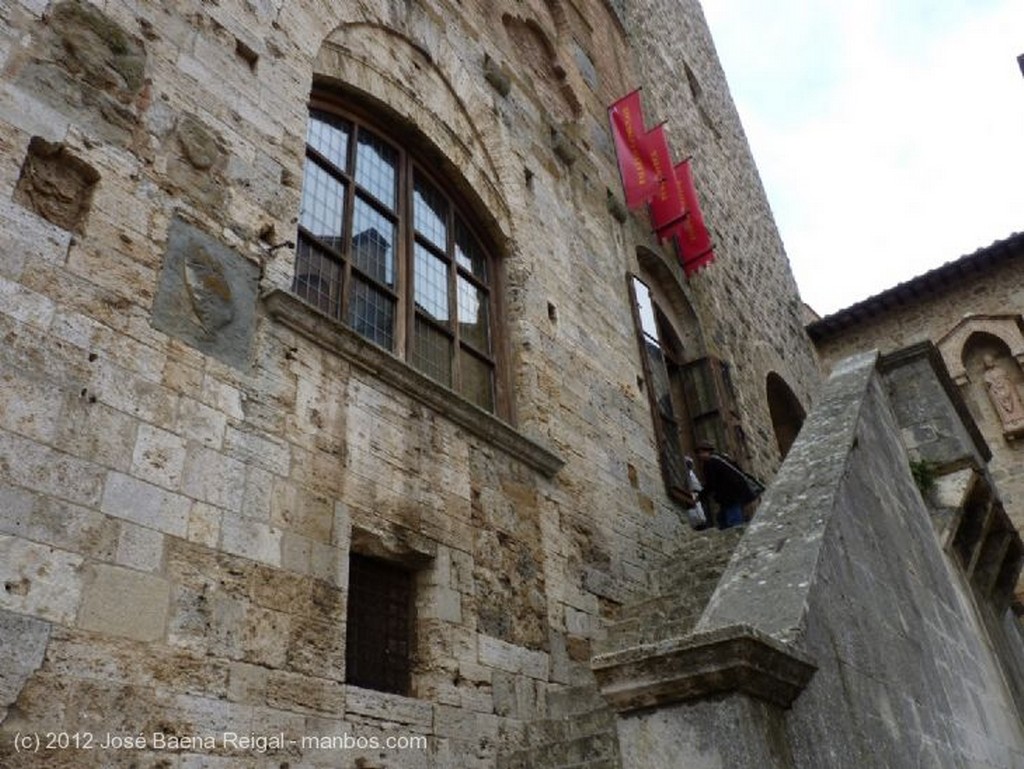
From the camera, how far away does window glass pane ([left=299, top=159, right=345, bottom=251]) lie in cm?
484

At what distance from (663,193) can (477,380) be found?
531cm

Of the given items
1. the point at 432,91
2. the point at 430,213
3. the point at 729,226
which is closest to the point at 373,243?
the point at 430,213

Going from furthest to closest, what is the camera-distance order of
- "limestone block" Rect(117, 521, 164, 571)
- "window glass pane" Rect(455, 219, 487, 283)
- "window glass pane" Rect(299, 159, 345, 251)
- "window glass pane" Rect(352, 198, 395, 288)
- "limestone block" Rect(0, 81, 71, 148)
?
"window glass pane" Rect(455, 219, 487, 283)
"window glass pane" Rect(352, 198, 395, 288)
"window glass pane" Rect(299, 159, 345, 251)
"limestone block" Rect(0, 81, 71, 148)
"limestone block" Rect(117, 521, 164, 571)

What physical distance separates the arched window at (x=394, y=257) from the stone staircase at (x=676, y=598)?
1.75 metres

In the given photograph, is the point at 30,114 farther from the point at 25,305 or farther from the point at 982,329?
the point at 982,329

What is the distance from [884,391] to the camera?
5.30 meters

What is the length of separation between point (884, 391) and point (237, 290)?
4.08 metres

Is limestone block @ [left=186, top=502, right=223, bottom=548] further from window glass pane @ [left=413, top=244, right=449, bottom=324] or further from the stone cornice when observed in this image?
window glass pane @ [left=413, top=244, right=449, bottom=324]

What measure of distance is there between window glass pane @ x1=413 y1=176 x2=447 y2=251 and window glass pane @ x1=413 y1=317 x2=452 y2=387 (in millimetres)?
801

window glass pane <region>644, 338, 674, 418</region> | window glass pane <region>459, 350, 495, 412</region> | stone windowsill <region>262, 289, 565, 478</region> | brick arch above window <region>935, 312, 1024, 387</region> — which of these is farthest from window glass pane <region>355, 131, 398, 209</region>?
brick arch above window <region>935, 312, 1024, 387</region>

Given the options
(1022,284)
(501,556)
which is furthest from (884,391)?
(1022,284)

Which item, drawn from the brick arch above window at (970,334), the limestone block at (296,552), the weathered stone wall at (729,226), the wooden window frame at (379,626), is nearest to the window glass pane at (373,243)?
the wooden window frame at (379,626)

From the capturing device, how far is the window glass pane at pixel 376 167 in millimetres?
5520

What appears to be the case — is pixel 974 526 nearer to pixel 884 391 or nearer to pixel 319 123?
pixel 884 391
